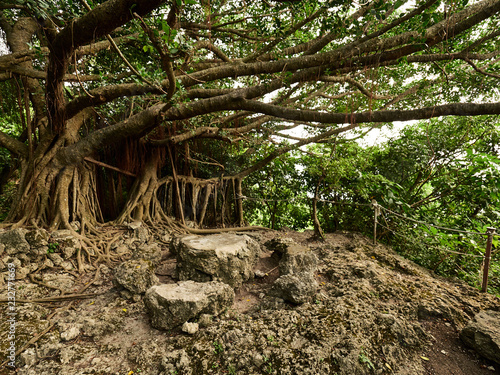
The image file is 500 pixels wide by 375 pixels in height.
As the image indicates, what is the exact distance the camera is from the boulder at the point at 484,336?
73.5 inches

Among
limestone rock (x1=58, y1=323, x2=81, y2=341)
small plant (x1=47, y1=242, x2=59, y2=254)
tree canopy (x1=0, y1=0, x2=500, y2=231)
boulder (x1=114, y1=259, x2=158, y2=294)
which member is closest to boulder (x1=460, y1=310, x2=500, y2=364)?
tree canopy (x1=0, y1=0, x2=500, y2=231)

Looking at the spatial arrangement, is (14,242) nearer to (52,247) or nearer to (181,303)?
(52,247)

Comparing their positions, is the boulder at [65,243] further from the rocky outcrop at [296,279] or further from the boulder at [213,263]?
the rocky outcrop at [296,279]

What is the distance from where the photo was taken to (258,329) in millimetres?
2074

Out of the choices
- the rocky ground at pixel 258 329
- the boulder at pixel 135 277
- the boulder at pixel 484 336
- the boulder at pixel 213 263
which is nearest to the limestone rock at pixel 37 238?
the rocky ground at pixel 258 329

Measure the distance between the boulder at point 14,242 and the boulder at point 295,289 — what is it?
3176 millimetres

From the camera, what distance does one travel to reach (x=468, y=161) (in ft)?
13.9

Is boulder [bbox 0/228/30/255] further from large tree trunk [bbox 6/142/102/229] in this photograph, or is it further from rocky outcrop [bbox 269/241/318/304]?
rocky outcrop [bbox 269/241/318/304]

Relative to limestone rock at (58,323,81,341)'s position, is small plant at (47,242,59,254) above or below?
above

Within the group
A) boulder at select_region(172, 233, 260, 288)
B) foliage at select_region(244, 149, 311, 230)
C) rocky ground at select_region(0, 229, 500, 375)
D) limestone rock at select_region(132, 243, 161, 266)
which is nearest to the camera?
rocky ground at select_region(0, 229, 500, 375)

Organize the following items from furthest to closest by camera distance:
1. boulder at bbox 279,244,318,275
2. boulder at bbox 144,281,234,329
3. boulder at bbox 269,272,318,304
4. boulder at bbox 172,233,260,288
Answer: boulder at bbox 279,244,318,275 → boulder at bbox 172,233,260,288 → boulder at bbox 269,272,318,304 → boulder at bbox 144,281,234,329

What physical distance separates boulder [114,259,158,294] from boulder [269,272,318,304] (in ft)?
4.75

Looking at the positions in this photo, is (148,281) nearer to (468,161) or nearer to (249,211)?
(249,211)

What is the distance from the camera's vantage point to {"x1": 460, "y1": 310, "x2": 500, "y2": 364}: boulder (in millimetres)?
1866
